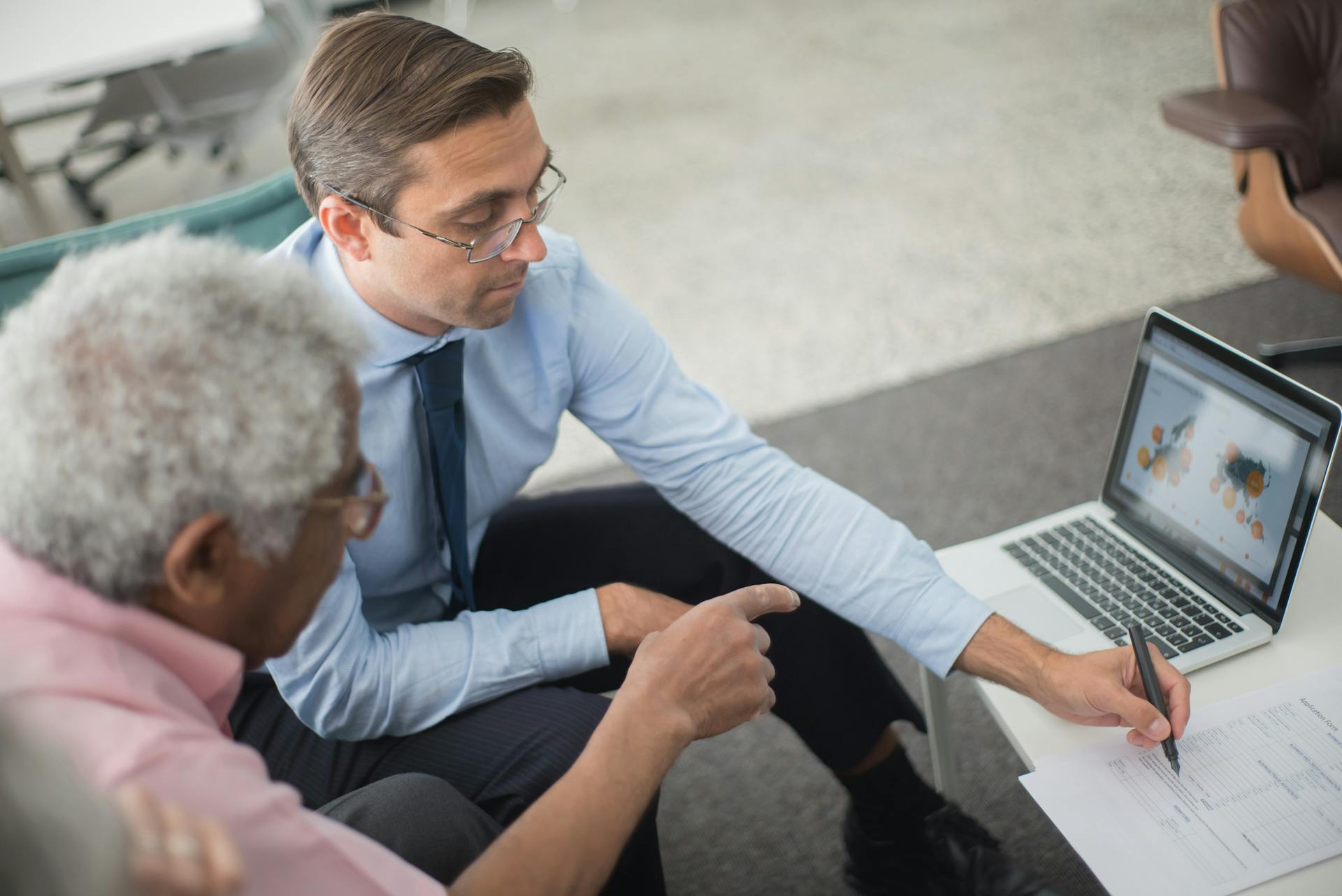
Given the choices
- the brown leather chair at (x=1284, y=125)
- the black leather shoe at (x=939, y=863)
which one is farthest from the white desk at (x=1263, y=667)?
the brown leather chair at (x=1284, y=125)

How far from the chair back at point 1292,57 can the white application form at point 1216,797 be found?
1.52 m

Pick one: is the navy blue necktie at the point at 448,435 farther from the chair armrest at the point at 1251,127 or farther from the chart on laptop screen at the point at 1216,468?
the chair armrest at the point at 1251,127

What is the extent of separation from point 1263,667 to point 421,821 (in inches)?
30.8

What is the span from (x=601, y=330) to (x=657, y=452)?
0.52 ft

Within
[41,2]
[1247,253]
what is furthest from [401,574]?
[41,2]

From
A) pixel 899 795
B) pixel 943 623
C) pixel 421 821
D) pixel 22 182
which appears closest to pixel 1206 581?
pixel 943 623

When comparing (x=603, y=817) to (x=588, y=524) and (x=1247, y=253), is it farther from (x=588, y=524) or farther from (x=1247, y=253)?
(x=1247, y=253)

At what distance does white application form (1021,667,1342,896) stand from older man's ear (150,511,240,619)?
2.20 ft

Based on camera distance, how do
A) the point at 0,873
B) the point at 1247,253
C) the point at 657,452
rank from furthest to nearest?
the point at 1247,253 < the point at 657,452 < the point at 0,873

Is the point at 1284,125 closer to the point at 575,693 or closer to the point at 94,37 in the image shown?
the point at 575,693

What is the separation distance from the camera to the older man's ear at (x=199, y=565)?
2.28 feet

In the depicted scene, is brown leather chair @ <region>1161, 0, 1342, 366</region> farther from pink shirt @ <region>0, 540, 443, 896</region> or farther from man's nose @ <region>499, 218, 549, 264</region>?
pink shirt @ <region>0, 540, 443, 896</region>

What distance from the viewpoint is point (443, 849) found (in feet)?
3.11

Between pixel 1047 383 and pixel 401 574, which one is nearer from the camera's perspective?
pixel 401 574
